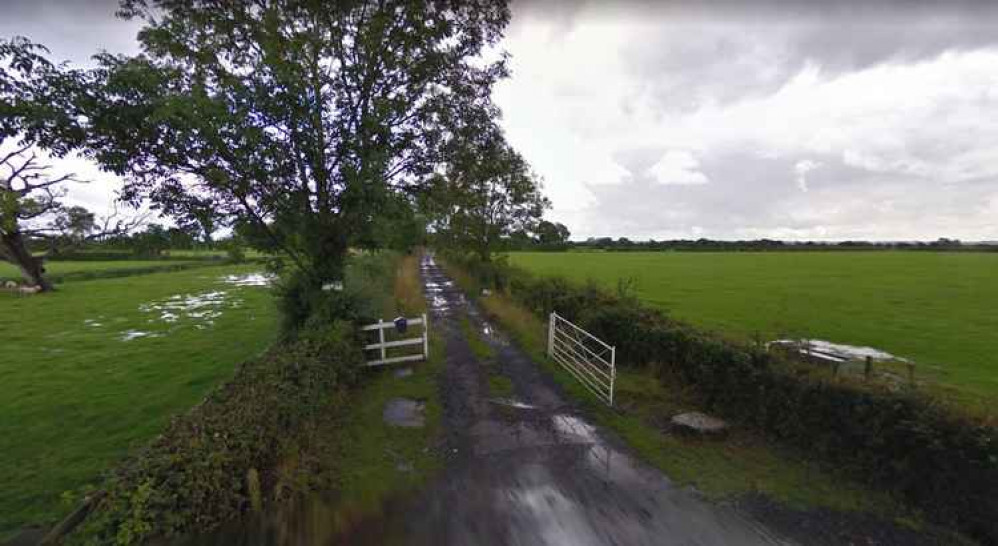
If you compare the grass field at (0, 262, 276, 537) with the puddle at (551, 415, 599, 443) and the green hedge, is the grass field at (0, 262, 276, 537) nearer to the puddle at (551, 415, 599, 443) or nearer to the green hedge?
the green hedge

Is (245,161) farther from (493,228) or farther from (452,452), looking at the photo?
(493,228)

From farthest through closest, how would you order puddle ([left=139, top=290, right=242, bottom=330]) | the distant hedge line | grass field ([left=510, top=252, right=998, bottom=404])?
puddle ([left=139, top=290, right=242, bottom=330]), grass field ([left=510, top=252, right=998, bottom=404]), the distant hedge line

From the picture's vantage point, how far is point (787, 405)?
6207mm

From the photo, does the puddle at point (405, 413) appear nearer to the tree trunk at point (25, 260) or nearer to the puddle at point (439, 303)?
the puddle at point (439, 303)

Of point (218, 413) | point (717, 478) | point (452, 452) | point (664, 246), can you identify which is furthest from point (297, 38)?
point (664, 246)

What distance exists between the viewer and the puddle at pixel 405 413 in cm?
737

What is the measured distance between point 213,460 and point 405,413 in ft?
13.3

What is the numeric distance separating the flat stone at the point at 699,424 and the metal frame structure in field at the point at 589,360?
142cm

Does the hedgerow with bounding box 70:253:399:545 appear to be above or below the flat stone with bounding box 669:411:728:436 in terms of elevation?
above

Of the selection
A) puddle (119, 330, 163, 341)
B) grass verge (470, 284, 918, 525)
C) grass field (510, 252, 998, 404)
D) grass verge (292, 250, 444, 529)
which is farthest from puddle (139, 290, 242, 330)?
grass field (510, 252, 998, 404)

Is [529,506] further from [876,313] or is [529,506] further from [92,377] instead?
[876,313]

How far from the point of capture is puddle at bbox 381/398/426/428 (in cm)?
737

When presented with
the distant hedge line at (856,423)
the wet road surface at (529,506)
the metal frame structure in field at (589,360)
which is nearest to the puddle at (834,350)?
the distant hedge line at (856,423)

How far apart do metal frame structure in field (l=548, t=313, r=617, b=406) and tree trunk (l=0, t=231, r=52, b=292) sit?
138ft
